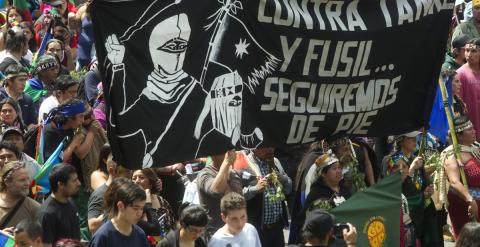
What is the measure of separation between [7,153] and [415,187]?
12.8 feet

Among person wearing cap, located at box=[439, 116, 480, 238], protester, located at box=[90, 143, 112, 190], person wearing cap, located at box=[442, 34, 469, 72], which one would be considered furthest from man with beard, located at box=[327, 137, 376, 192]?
person wearing cap, located at box=[442, 34, 469, 72]

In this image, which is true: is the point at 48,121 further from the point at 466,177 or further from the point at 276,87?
the point at 466,177

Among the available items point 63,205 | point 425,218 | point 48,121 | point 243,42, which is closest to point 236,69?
point 243,42

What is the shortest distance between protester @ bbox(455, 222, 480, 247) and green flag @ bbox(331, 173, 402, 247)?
4.15 ft

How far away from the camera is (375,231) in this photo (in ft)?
33.0

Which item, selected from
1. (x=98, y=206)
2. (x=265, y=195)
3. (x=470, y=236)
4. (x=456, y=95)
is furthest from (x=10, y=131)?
(x=456, y=95)

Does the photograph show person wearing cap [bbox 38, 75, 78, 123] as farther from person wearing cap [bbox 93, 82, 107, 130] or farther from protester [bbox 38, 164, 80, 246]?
protester [bbox 38, 164, 80, 246]

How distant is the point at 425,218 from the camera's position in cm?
1230

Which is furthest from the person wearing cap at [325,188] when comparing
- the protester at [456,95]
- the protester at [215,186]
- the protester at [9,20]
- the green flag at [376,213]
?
the protester at [9,20]

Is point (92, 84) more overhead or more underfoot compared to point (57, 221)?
more overhead

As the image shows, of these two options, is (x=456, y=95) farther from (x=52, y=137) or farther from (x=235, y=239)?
(x=235, y=239)

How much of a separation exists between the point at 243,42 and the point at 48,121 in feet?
11.0

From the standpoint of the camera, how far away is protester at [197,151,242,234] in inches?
412

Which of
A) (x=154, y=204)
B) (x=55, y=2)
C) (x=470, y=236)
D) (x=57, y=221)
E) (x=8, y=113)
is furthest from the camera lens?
(x=55, y=2)
